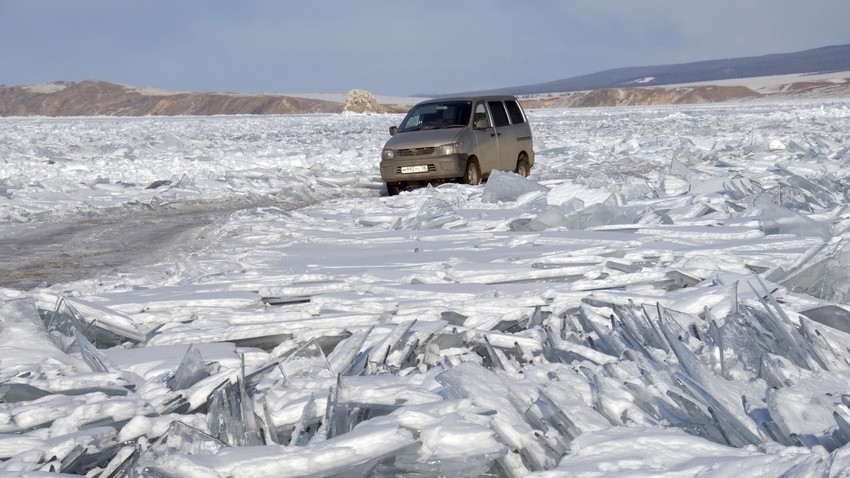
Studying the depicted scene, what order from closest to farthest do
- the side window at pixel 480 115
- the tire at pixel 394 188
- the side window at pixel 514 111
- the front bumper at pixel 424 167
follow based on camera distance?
the front bumper at pixel 424 167
the tire at pixel 394 188
the side window at pixel 480 115
the side window at pixel 514 111

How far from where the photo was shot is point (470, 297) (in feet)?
19.3

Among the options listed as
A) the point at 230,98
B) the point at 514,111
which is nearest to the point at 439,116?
the point at 514,111

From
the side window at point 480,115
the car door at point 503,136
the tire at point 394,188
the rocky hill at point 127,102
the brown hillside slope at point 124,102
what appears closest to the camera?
the tire at point 394,188

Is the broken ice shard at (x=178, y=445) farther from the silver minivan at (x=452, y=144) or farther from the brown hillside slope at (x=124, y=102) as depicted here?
the brown hillside slope at (x=124, y=102)

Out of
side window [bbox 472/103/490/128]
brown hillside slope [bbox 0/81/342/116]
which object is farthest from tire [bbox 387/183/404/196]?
brown hillside slope [bbox 0/81/342/116]

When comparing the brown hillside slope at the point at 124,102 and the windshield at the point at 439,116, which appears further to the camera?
the brown hillside slope at the point at 124,102

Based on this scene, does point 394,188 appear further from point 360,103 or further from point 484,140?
point 360,103

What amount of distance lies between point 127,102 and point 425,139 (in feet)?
435

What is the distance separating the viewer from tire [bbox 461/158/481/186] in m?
15.0

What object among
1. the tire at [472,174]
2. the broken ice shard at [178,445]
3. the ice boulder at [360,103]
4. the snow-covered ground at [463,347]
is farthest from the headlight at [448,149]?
the ice boulder at [360,103]

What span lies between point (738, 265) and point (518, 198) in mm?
4878

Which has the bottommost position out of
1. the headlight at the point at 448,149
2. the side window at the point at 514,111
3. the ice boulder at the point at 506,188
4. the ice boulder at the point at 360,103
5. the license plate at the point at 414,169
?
the ice boulder at the point at 506,188

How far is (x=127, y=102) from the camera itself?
5413 inches

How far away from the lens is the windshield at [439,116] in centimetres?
1568
